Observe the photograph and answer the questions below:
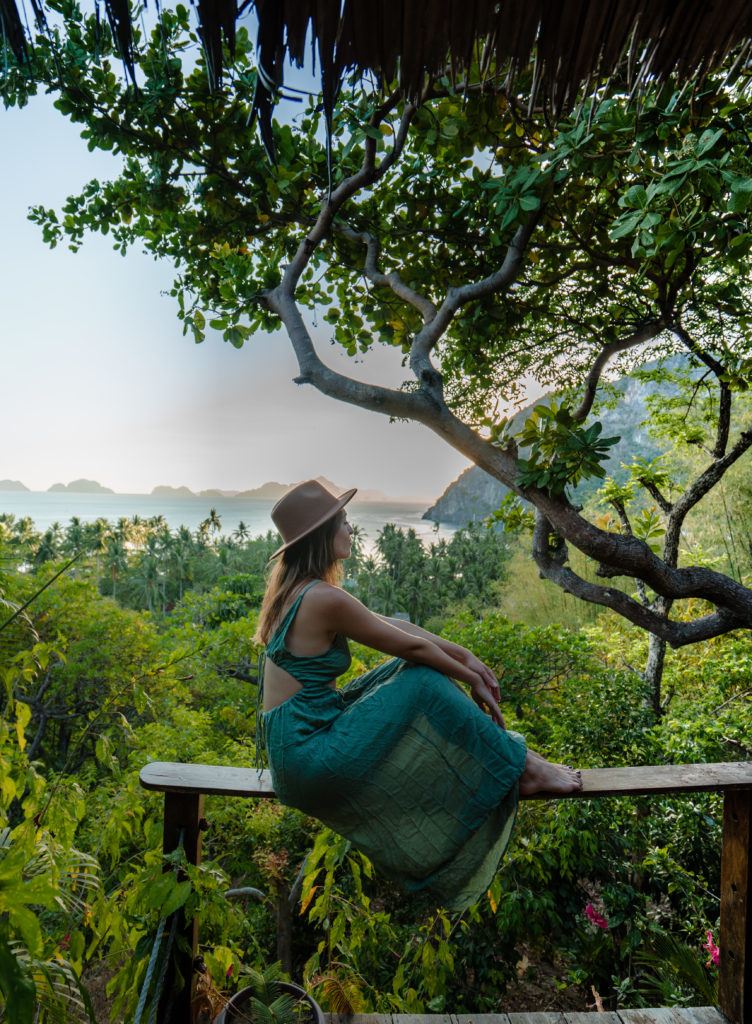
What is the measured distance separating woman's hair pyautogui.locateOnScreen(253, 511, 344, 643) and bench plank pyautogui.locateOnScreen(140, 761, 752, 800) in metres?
0.35

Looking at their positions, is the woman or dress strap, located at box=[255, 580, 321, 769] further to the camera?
dress strap, located at box=[255, 580, 321, 769]

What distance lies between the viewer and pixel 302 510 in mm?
1547

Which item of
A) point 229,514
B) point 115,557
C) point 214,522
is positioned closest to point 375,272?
point 115,557

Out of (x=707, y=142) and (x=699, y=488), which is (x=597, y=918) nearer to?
(x=699, y=488)

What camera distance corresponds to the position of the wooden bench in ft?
4.37

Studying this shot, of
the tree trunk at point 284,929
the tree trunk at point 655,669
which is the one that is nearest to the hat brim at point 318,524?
the tree trunk at point 284,929

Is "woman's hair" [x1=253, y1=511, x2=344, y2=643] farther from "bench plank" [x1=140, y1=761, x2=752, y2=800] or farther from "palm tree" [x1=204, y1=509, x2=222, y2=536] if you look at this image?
"palm tree" [x1=204, y1=509, x2=222, y2=536]

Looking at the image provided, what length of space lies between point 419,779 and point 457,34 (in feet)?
4.84

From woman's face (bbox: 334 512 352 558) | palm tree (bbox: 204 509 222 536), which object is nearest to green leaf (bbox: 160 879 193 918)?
woman's face (bbox: 334 512 352 558)

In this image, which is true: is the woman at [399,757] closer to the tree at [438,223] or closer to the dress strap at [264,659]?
the dress strap at [264,659]

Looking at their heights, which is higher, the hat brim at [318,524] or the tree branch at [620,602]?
the hat brim at [318,524]

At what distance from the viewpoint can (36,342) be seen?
1509 cm

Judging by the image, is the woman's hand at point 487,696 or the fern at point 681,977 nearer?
the woman's hand at point 487,696

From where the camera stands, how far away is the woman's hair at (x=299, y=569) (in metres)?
1.51
